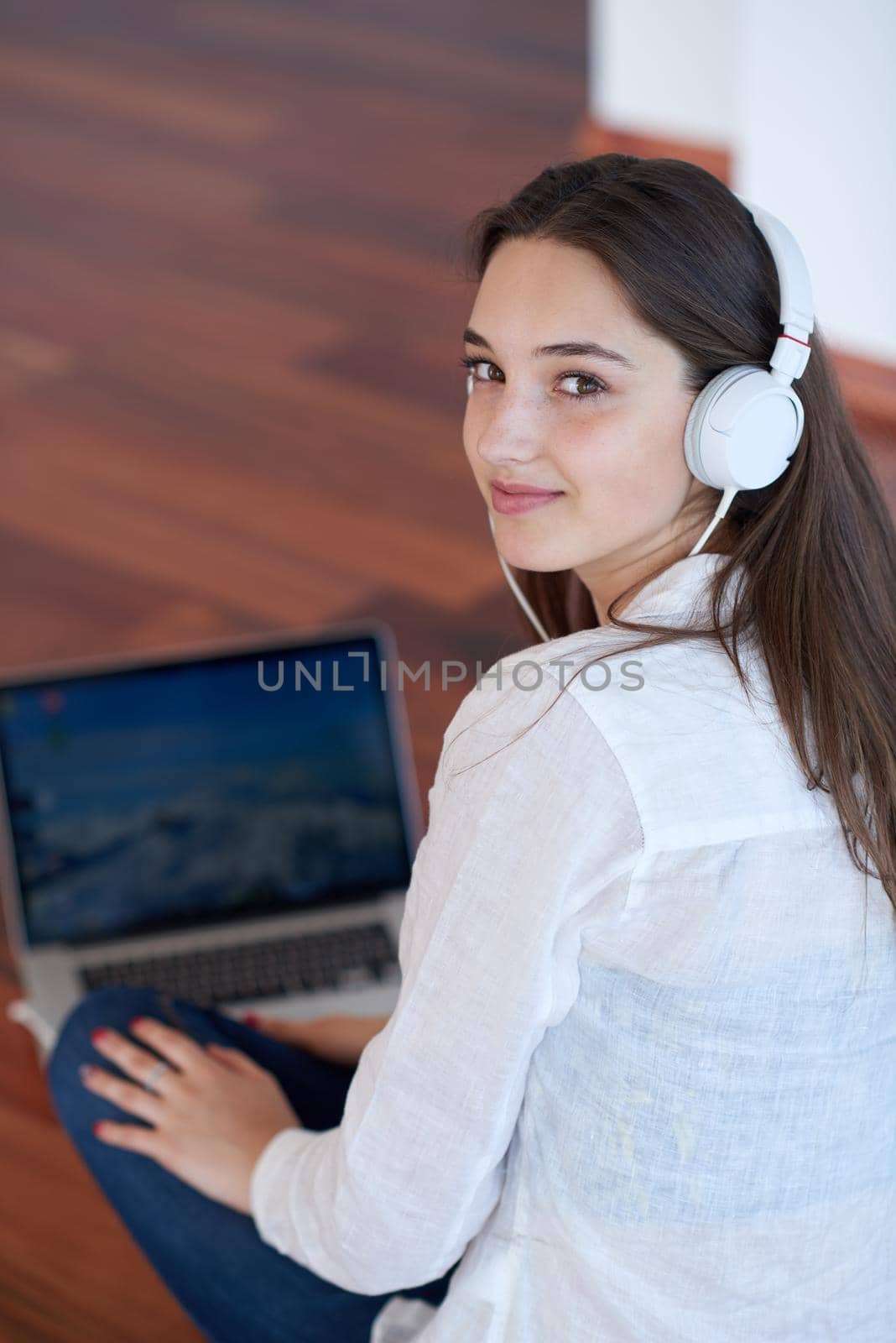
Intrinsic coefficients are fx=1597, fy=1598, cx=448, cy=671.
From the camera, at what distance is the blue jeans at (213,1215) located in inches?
50.6

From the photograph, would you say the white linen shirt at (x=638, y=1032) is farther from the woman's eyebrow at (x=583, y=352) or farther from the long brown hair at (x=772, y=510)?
the woman's eyebrow at (x=583, y=352)

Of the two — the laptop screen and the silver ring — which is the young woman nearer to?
the silver ring

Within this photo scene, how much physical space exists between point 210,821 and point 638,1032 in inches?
37.4

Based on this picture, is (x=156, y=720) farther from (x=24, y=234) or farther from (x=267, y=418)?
(x=24, y=234)

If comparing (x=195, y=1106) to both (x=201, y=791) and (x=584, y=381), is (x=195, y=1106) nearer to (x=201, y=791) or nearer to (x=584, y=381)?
(x=201, y=791)

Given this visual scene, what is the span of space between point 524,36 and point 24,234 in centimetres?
167

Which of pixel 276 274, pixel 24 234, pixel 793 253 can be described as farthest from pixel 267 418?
pixel 793 253

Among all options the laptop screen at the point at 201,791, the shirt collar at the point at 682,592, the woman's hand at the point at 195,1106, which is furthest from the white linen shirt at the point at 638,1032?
the laptop screen at the point at 201,791

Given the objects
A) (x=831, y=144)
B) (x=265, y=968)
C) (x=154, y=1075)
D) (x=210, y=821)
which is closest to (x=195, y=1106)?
(x=154, y=1075)

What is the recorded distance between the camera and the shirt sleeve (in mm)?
950

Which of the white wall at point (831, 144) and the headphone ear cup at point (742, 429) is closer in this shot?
the headphone ear cup at point (742, 429)

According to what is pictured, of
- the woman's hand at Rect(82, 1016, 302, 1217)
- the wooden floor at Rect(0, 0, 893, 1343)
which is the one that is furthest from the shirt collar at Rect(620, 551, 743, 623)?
the wooden floor at Rect(0, 0, 893, 1343)

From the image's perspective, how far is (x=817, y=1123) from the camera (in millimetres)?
1022

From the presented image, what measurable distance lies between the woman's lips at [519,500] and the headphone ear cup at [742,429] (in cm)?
11
